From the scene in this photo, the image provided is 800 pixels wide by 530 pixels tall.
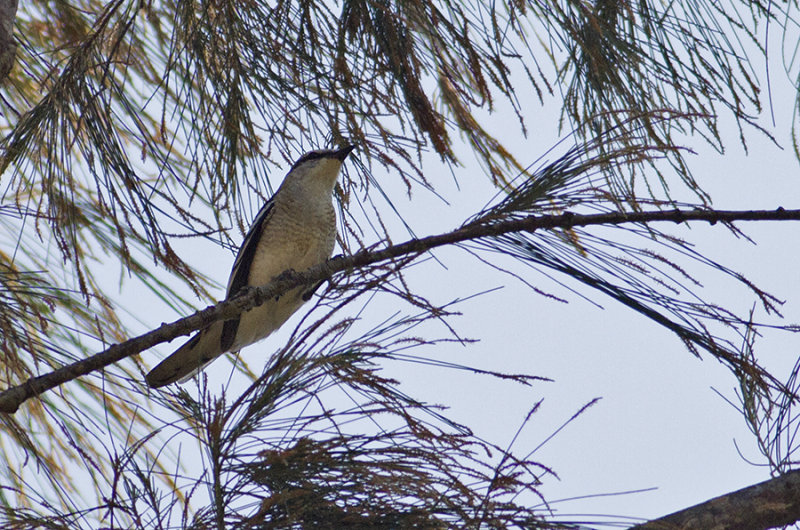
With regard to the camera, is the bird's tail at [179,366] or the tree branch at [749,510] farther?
the bird's tail at [179,366]

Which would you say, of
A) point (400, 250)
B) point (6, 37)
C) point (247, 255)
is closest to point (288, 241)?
point (247, 255)

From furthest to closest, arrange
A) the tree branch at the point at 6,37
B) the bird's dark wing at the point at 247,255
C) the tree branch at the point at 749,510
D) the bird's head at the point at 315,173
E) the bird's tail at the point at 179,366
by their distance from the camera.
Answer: the bird's dark wing at the point at 247,255 < the bird's head at the point at 315,173 < the bird's tail at the point at 179,366 < the tree branch at the point at 6,37 < the tree branch at the point at 749,510

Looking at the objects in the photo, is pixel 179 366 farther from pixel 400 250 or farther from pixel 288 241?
pixel 400 250

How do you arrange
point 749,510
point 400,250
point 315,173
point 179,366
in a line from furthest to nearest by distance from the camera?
point 315,173
point 179,366
point 400,250
point 749,510

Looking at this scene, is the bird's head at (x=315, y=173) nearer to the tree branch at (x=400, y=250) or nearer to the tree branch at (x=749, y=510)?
the tree branch at (x=400, y=250)

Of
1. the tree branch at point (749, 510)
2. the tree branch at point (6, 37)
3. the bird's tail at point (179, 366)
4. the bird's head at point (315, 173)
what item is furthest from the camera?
the bird's head at point (315, 173)

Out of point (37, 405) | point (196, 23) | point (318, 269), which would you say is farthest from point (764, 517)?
point (37, 405)

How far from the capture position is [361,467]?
170 centimetres

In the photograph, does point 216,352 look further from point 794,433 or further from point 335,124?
point 794,433

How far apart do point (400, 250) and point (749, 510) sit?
0.77 metres

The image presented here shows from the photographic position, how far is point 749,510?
5.72ft

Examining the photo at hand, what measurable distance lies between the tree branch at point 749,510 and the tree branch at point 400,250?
48 cm

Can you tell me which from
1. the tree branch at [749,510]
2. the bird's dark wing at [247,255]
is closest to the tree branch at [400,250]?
the tree branch at [749,510]

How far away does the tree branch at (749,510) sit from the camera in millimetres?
1712
